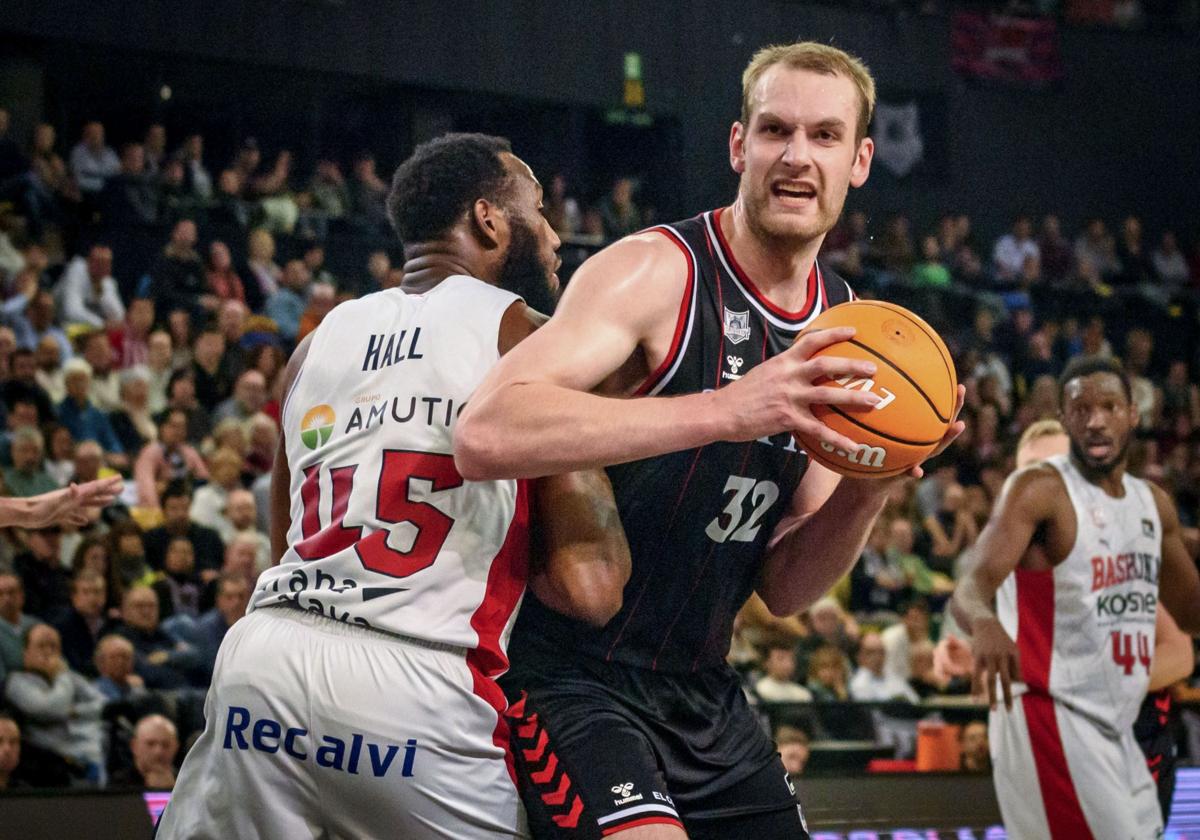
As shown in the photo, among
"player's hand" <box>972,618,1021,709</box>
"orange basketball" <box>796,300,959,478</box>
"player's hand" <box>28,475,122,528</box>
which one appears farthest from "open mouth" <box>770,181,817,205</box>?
"player's hand" <box>972,618,1021,709</box>

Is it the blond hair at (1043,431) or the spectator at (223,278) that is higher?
the spectator at (223,278)

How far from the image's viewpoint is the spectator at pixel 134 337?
10016 millimetres

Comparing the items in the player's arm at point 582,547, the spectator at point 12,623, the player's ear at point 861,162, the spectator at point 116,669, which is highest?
the player's ear at point 861,162

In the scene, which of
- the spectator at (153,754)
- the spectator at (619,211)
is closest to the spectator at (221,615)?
the spectator at (153,754)

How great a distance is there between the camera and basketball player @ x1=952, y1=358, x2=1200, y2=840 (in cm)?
490

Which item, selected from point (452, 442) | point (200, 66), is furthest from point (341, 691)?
point (200, 66)

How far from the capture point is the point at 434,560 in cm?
284

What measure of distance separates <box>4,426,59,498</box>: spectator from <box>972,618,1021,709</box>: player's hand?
18.7ft

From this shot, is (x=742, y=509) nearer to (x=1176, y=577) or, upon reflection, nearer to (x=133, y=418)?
(x=1176, y=577)

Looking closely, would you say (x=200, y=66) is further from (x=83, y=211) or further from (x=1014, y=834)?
(x=1014, y=834)

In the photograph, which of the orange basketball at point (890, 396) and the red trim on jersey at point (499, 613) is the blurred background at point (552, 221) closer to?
the red trim on jersey at point (499, 613)

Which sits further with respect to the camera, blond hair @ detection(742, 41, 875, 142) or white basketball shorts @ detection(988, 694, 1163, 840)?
white basketball shorts @ detection(988, 694, 1163, 840)

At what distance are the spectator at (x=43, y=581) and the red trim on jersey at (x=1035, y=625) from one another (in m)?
4.91

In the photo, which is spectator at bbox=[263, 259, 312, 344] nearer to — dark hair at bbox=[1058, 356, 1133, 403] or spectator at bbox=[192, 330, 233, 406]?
spectator at bbox=[192, 330, 233, 406]
